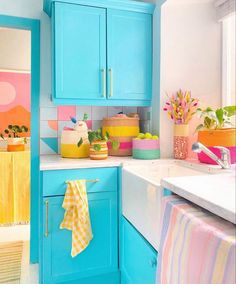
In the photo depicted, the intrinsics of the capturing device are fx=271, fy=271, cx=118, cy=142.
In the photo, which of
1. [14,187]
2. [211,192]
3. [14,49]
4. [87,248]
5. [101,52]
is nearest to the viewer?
[211,192]

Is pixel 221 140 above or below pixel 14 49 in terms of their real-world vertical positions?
below

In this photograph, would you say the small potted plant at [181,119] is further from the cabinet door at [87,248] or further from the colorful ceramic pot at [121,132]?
the cabinet door at [87,248]

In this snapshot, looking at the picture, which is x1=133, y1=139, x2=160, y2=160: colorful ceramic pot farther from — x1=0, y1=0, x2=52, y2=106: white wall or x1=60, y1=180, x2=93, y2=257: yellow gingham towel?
x1=0, y1=0, x2=52, y2=106: white wall

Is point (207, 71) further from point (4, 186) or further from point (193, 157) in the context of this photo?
point (4, 186)

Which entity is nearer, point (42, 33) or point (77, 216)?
point (77, 216)

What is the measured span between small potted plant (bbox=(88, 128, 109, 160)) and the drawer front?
0.17 m

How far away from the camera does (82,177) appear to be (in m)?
1.73

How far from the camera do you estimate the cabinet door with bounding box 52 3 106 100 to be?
1.91 meters

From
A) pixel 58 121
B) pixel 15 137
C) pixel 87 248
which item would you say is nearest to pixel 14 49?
pixel 15 137

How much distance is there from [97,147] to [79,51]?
0.71m

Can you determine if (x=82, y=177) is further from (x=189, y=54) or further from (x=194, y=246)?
(x=189, y=54)

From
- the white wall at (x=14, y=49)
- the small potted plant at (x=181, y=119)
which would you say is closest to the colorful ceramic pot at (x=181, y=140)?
the small potted plant at (x=181, y=119)

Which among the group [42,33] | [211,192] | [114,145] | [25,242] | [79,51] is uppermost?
[42,33]

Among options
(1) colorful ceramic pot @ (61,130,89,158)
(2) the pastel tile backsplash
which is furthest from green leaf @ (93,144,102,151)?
(2) the pastel tile backsplash
